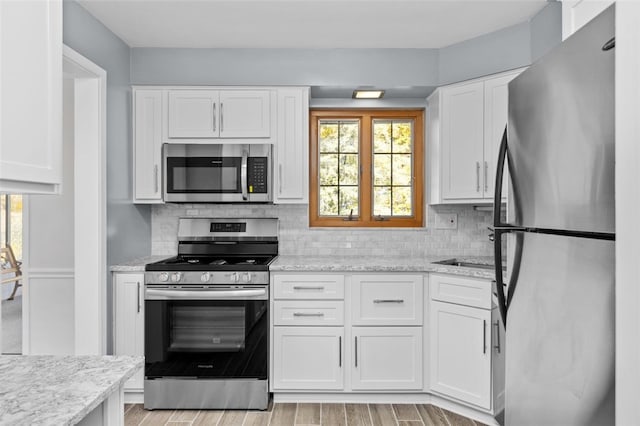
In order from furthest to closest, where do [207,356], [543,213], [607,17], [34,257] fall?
[34,257] < [207,356] < [543,213] < [607,17]

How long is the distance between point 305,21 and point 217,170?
113cm

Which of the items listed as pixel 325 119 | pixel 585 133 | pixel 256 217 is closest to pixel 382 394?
pixel 256 217

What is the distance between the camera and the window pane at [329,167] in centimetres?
362

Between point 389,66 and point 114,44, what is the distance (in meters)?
1.86

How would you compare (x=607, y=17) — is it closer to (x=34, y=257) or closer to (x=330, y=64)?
(x=330, y=64)

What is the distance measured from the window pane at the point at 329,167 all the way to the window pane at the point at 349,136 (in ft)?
0.35

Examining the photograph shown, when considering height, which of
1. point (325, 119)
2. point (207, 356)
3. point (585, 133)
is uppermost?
point (325, 119)

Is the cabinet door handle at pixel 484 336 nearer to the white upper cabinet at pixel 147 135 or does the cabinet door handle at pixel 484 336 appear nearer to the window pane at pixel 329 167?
the window pane at pixel 329 167

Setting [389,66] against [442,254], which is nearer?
[389,66]

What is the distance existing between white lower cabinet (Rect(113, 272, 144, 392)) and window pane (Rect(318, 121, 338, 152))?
65.7 inches

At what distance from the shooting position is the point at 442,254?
3.52 meters

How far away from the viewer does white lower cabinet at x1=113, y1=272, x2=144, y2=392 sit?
2.90 meters

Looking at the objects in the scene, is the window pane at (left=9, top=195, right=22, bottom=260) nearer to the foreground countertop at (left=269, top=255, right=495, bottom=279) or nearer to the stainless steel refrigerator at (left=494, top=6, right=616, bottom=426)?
the foreground countertop at (left=269, top=255, right=495, bottom=279)

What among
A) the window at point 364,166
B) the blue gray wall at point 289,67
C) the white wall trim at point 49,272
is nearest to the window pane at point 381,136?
the window at point 364,166
